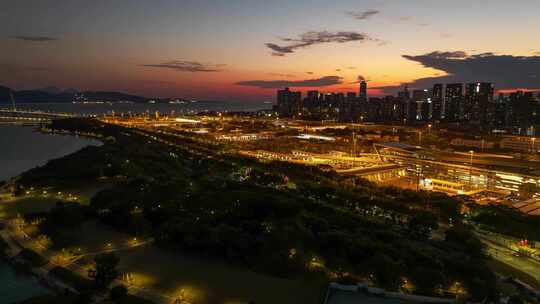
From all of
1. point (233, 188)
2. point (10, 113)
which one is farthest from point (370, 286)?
point (10, 113)

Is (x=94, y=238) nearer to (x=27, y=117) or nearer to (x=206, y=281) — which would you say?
(x=206, y=281)

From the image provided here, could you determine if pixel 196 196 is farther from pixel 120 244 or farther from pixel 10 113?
pixel 10 113

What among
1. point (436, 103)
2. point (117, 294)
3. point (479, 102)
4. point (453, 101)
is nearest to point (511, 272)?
point (117, 294)

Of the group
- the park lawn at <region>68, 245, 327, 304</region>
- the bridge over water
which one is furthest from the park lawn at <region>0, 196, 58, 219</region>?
the bridge over water

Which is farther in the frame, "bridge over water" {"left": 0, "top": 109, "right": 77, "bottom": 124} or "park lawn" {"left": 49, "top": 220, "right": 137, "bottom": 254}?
"bridge over water" {"left": 0, "top": 109, "right": 77, "bottom": 124}

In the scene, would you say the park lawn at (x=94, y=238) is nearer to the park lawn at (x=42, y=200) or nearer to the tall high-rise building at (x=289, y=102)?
the park lawn at (x=42, y=200)

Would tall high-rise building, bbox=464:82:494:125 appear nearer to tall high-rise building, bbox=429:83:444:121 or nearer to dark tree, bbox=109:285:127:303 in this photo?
tall high-rise building, bbox=429:83:444:121

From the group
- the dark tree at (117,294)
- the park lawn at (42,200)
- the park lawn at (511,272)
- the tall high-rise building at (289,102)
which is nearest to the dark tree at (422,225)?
the park lawn at (511,272)
